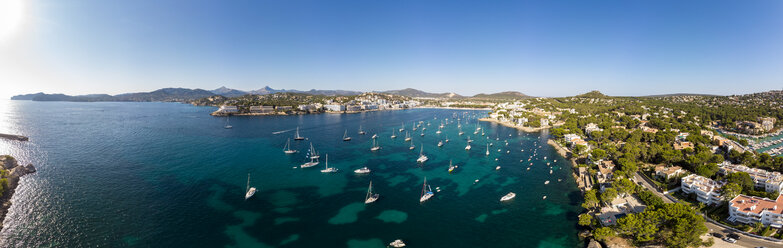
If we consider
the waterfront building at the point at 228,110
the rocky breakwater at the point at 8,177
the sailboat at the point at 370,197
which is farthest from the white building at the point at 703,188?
the waterfront building at the point at 228,110

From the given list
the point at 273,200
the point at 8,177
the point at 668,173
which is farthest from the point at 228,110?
the point at 668,173

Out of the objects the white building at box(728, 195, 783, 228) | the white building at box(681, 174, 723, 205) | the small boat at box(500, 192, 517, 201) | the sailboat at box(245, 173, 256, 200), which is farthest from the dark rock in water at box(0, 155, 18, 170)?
the white building at box(681, 174, 723, 205)

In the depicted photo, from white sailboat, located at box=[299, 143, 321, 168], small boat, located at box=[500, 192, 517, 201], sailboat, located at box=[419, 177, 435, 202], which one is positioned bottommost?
small boat, located at box=[500, 192, 517, 201]

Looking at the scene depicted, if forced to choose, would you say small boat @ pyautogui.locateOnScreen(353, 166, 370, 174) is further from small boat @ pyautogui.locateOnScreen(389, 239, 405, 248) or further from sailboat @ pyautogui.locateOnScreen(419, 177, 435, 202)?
small boat @ pyautogui.locateOnScreen(389, 239, 405, 248)

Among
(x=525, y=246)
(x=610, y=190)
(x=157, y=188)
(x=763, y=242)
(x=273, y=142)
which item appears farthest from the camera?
(x=273, y=142)

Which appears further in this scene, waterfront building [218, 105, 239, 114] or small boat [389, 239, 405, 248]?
waterfront building [218, 105, 239, 114]

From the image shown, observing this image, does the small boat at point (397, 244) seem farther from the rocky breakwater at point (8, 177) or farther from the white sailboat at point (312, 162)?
the rocky breakwater at point (8, 177)

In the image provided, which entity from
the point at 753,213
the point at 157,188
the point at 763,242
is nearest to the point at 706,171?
the point at 753,213

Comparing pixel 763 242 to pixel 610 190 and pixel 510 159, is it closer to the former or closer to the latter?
pixel 610 190
